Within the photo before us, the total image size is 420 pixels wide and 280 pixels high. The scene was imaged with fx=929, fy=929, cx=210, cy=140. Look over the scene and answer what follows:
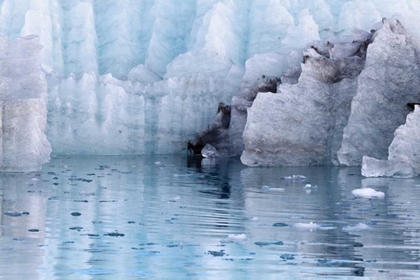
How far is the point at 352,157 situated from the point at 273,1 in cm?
702

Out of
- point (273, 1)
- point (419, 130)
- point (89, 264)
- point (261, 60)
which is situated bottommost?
point (89, 264)

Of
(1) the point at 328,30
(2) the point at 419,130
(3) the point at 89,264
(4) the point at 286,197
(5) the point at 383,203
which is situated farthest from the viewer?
(1) the point at 328,30

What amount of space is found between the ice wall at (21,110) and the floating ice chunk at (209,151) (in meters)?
5.26

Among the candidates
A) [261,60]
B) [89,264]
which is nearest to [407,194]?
[89,264]

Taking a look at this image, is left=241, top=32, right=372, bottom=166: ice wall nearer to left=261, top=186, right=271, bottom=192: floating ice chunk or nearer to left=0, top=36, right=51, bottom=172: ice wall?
left=0, top=36, right=51, bottom=172: ice wall

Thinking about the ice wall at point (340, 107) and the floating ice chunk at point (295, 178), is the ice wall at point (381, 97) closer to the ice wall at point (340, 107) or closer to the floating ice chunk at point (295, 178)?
the ice wall at point (340, 107)

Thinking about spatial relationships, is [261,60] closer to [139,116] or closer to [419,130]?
[139,116]

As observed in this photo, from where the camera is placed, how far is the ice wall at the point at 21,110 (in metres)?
13.7

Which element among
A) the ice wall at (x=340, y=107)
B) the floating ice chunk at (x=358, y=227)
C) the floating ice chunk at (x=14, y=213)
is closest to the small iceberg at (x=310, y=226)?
the floating ice chunk at (x=358, y=227)

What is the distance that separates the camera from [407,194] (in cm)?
1123

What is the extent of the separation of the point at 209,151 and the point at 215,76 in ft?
6.04

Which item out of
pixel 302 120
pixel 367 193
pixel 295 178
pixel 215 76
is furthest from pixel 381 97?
pixel 215 76

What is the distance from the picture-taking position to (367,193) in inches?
435

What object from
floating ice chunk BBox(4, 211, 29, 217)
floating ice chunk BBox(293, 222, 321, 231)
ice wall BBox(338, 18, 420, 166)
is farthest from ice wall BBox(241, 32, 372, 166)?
floating ice chunk BBox(293, 222, 321, 231)
